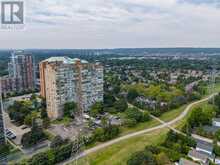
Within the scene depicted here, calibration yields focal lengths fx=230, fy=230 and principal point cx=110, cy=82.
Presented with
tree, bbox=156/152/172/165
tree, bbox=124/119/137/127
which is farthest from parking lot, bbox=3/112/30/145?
tree, bbox=156/152/172/165

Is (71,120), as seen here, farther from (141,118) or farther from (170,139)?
(170,139)

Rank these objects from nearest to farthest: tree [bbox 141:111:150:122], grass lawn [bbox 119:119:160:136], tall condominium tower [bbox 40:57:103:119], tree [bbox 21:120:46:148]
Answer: tree [bbox 21:120:46:148] → grass lawn [bbox 119:119:160:136] → tree [bbox 141:111:150:122] → tall condominium tower [bbox 40:57:103:119]

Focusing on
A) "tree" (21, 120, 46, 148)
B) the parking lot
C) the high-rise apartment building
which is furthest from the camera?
the high-rise apartment building

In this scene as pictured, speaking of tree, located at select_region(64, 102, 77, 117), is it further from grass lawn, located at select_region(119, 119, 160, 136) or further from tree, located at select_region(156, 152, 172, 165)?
tree, located at select_region(156, 152, 172, 165)

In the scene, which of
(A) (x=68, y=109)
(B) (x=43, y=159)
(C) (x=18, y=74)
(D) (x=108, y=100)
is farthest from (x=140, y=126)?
(C) (x=18, y=74)

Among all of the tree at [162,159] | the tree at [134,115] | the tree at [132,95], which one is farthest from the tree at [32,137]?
the tree at [132,95]

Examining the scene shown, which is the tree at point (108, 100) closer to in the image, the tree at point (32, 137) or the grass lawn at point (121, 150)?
the grass lawn at point (121, 150)

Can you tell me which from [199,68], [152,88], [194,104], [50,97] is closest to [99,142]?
[50,97]
